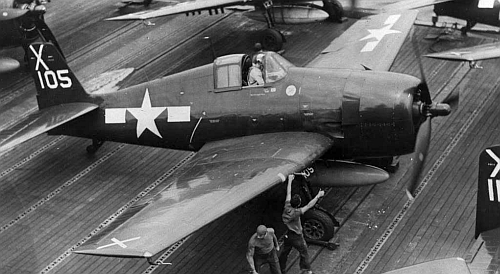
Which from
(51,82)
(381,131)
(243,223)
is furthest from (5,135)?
(381,131)

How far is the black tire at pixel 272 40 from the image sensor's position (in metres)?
15.9

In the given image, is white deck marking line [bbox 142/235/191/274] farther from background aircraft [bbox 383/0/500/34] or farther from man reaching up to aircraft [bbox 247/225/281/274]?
background aircraft [bbox 383/0/500/34]

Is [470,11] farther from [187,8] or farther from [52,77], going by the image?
[52,77]

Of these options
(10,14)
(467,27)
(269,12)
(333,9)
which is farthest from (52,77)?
(467,27)

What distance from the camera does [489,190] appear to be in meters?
8.82

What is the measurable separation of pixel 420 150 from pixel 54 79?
19.3 feet

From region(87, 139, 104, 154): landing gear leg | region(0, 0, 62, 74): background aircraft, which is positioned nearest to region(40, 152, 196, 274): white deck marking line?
region(87, 139, 104, 154): landing gear leg

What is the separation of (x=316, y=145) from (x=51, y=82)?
4664 mm

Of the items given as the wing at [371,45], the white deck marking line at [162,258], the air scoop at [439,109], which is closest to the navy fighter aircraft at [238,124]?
the air scoop at [439,109]

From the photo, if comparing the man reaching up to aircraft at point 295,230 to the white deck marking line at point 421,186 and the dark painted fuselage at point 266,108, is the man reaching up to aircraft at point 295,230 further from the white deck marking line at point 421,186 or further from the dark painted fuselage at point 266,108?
the dark painted fuselage at point 266,108

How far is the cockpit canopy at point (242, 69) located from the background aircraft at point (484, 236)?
3.14m

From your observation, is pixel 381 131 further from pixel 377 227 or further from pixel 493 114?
pixel 493 114

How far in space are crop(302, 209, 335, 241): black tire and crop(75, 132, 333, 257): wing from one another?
766mm

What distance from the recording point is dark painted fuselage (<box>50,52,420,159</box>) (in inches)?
393
